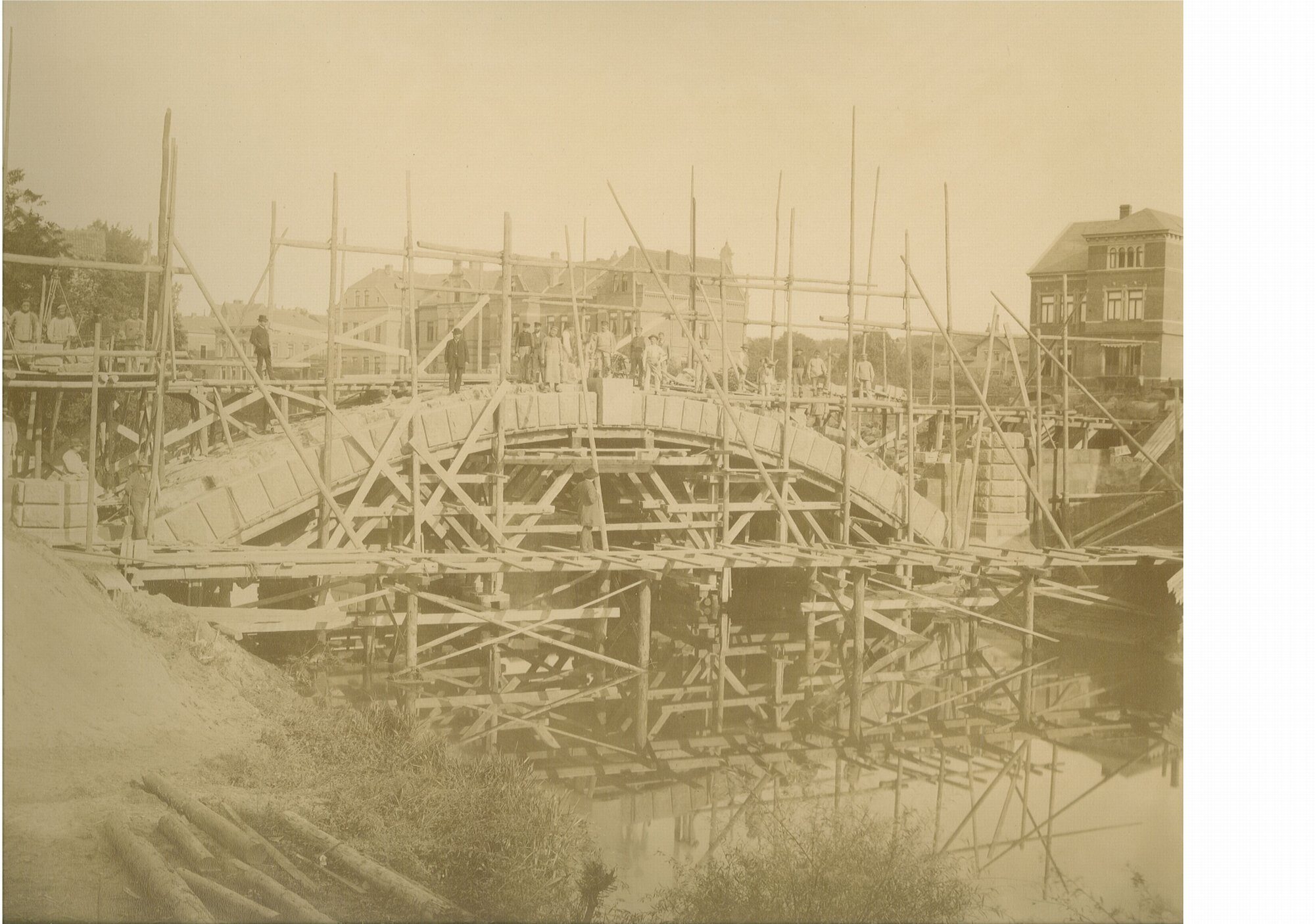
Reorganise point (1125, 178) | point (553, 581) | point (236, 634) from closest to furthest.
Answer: point (236, 634), point (1125, 178), point (553, 581)

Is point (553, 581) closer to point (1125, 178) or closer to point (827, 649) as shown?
point (827, 649)

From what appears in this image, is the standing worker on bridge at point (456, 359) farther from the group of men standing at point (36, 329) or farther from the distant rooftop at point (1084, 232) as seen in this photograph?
the distant rooftop at point (1084, 232)

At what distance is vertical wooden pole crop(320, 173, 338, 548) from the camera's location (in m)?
8.01

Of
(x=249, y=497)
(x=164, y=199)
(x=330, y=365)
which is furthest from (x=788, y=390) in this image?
(x=164, y=199)

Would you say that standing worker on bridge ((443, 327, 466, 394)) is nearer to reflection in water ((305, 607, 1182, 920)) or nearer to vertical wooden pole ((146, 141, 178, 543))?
vertical wooden pole ((146, 141, 178, 543))

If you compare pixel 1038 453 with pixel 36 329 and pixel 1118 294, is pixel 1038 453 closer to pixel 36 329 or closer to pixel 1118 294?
pixel 1118 294

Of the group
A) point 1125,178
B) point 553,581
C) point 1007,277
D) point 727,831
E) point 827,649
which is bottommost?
point 727,831

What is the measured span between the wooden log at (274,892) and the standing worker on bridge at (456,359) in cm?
417

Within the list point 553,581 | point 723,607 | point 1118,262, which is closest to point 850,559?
point 723,607

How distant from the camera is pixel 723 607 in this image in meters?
9.36

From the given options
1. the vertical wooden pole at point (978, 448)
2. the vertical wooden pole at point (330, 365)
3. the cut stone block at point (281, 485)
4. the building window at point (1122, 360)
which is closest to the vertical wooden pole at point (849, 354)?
the vertical wooden pole at point (978, 448)

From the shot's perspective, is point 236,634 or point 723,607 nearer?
point 236,634

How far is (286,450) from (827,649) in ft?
17.1

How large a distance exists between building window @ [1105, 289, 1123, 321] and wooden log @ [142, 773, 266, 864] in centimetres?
768
